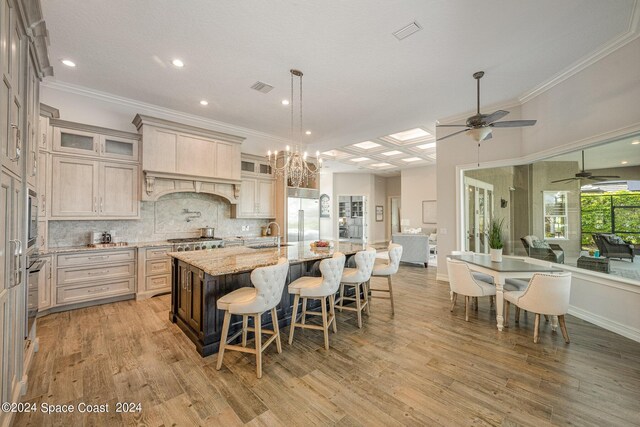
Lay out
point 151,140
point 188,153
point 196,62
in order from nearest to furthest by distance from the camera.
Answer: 1. point 196,62
2. point 151,140
3. point 188,153

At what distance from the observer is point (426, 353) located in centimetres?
263

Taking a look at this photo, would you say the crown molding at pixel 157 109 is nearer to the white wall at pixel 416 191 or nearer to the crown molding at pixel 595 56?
the crown molding at pixel 595 56

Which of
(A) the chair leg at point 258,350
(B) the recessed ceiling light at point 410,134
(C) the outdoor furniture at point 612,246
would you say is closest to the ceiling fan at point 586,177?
(C) the outdoor furniture at point 612,246

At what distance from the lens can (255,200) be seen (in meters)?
5.84

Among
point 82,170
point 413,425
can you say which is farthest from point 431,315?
point 82,170

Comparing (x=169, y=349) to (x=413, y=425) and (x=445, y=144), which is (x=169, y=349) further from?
(x=445, y=144)

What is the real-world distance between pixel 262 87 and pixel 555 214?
209 inches

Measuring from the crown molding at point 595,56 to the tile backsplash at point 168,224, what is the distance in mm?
5745

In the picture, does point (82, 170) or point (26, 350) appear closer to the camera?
point (26, 350)

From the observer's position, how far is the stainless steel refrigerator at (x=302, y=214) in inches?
239

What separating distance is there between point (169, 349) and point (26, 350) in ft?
3.70

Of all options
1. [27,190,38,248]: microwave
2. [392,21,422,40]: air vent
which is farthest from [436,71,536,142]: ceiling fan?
[27,190,38,248]: microwave

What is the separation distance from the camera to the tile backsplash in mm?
4027

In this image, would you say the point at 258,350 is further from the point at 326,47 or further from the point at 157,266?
the point at 326,47
